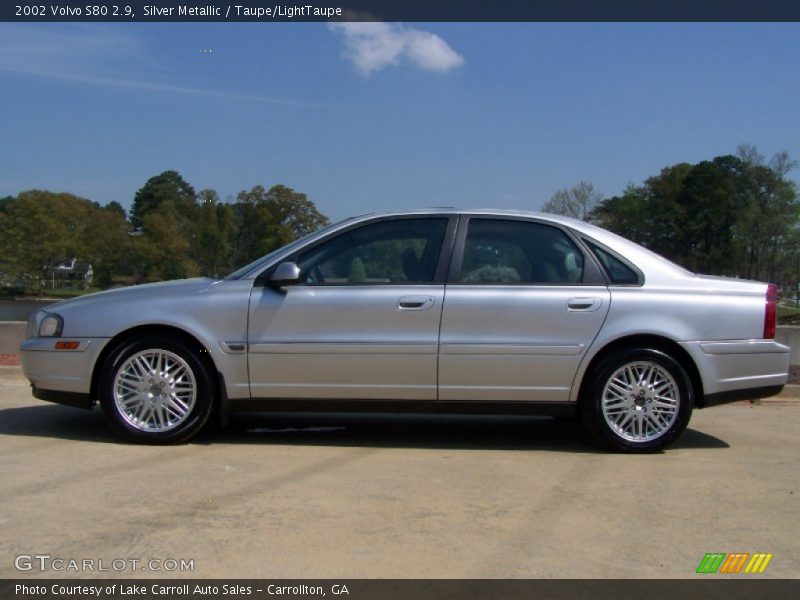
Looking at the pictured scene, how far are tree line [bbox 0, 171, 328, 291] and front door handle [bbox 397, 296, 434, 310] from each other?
134 inches

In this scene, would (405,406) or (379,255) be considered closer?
(405,406)

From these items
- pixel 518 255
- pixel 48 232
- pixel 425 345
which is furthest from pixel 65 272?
pixel 518 255

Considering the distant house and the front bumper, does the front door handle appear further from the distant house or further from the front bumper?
the distant house

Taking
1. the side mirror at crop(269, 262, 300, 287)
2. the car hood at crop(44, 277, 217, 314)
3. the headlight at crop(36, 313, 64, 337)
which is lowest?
the headlight at crop(36, 313, 64, 337)

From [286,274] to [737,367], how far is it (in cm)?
318

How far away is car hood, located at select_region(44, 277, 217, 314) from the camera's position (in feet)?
18.4

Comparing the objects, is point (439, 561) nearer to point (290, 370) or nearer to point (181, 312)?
point (290, 370)

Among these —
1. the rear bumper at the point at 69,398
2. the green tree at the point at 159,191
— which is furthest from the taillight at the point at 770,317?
the green tree at the point at 159,191

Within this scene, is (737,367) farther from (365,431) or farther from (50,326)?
(50,326)

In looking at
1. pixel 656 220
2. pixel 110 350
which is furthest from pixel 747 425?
pixel 656 220

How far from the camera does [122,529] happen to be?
3842 mm

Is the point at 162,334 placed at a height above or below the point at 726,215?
below

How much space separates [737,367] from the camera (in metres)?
5.61
